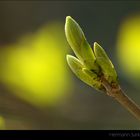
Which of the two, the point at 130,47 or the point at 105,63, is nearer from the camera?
the point at 105,63

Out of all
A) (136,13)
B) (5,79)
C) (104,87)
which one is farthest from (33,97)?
(104,87)

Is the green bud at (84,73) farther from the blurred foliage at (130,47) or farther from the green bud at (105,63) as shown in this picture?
the blurred foliage at (130,47)

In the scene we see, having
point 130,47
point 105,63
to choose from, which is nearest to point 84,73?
point 105,63

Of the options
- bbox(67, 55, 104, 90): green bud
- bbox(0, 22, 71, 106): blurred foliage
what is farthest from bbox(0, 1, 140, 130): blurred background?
bbox(67, 55, 104, 90): green bud

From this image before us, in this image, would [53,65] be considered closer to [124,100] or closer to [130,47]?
[130,47]

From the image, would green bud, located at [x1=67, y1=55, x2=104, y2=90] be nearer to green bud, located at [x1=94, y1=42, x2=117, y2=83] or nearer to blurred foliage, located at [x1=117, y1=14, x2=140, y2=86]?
green bud, located at [x1=94, y1=42, x2=117, y2=83]
